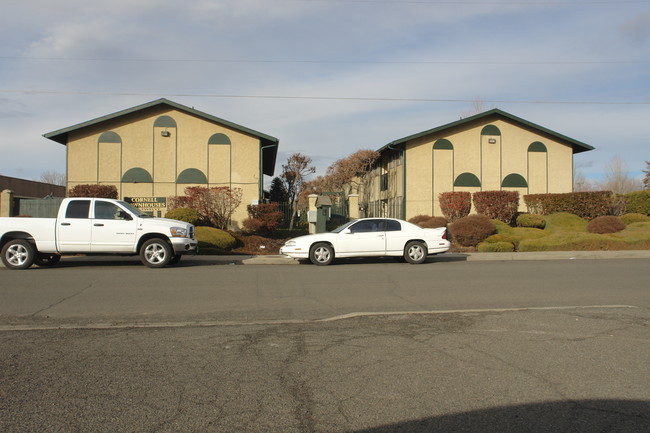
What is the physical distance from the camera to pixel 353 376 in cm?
504

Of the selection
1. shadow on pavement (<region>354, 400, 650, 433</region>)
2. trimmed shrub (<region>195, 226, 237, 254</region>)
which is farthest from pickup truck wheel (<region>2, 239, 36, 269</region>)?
shadow on pavement (<region>354, 400, 650, 433</region>)

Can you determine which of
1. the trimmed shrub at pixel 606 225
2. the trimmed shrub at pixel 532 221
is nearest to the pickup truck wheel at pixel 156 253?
the trimmed shrub at pixel 532 221

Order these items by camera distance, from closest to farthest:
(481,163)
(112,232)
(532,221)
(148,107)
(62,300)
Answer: (62,300) < (112,232) < (148,107) < (532,221) < (481,163)

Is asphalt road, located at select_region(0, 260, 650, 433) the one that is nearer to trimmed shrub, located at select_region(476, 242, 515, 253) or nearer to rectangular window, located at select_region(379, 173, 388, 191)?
trimmed shrub, located at select_region(476, 242, 515, 253)

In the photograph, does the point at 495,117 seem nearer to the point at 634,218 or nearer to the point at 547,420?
the point at 634,218

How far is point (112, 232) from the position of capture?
46.6 feet

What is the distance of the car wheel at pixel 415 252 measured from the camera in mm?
15977

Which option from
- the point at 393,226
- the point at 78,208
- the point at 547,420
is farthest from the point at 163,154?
the point at 547,420

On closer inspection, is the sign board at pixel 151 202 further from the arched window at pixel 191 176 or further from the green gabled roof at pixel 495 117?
the green gabled roof at pixel 495 117

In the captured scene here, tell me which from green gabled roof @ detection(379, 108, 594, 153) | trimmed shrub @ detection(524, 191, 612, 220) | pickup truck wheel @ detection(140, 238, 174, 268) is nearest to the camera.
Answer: pickup truck wheel @ detection(140, 238, 174, 268)

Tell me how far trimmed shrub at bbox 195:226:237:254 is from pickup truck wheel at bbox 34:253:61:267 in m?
5.15

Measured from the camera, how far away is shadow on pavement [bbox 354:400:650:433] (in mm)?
3871

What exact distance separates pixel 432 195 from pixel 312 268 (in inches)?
641

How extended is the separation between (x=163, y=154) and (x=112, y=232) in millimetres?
12894
